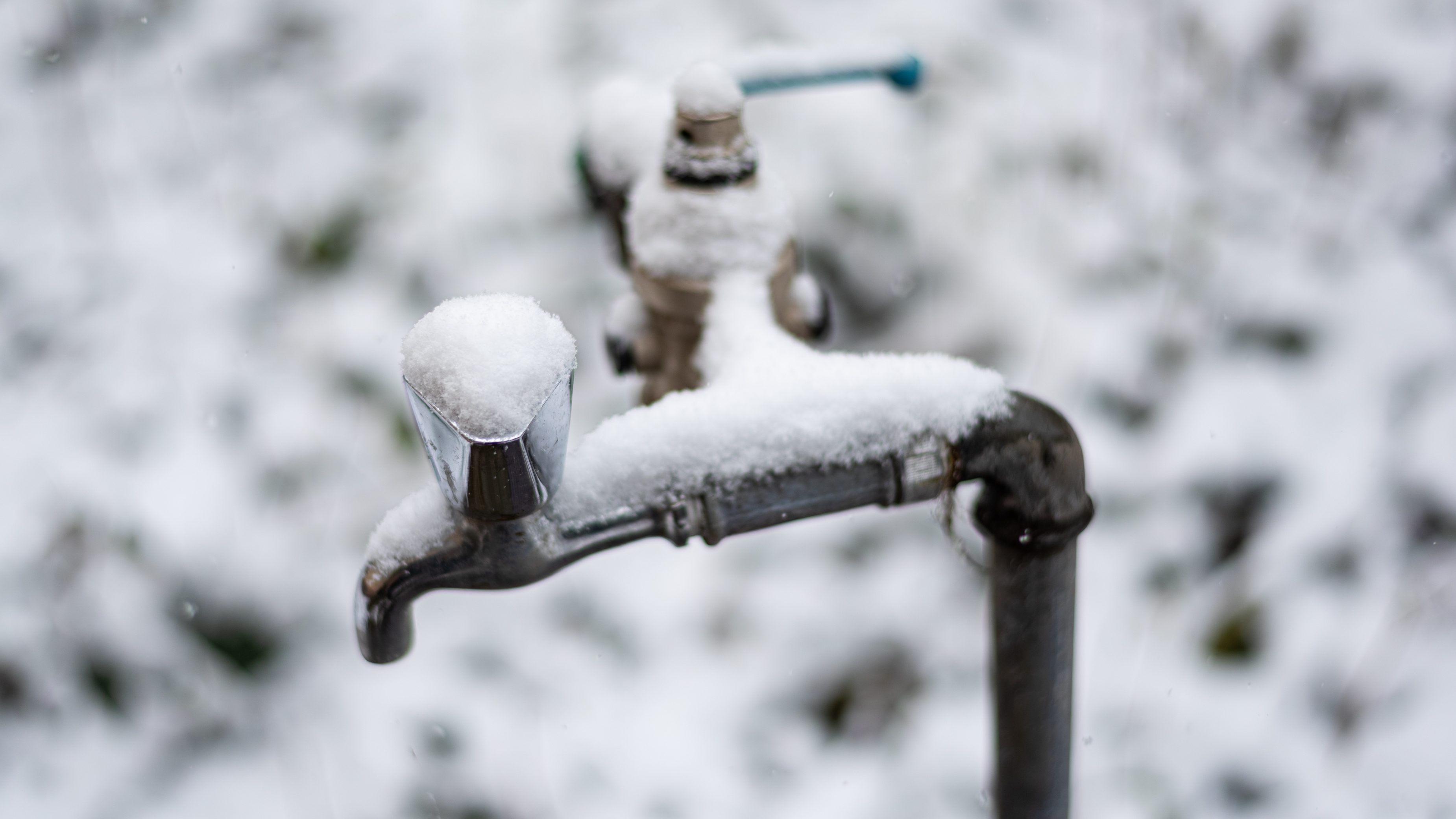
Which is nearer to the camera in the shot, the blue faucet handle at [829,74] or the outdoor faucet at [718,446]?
the outdoor faucet at [718,446]

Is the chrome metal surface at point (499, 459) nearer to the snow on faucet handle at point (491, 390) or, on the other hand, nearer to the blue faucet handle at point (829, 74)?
the snow on faucet handle at point (491, 390)

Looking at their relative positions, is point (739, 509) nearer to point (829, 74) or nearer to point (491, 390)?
point (491, 390)

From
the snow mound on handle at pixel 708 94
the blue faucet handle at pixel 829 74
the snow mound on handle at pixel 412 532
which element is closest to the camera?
the snow mound on handle at pixel 412 532

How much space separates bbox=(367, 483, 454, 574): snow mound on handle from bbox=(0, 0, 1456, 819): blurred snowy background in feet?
2.49

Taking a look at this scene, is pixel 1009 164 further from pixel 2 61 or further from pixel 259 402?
pixel 2 61

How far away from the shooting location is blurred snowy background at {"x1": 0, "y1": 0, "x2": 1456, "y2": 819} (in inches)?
47.4

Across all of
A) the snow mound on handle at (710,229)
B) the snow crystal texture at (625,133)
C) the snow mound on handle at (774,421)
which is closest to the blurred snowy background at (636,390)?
the snow crystal texture at (625,133)

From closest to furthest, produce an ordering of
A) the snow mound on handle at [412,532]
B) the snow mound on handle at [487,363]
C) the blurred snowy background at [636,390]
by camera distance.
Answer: the snow mound on handle at [487,363], the snow mound on handle at [412,532], the blurred snowy background at [636,390]

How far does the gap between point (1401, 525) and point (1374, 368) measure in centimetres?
21

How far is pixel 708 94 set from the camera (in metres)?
0.62

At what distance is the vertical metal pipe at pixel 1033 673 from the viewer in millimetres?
656

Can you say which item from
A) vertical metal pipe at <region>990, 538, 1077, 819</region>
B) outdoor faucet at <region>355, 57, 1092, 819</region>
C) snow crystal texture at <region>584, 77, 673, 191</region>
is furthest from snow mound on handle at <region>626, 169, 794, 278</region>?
vertical metal pipe at <region>990, 538, 1077, 819</region>

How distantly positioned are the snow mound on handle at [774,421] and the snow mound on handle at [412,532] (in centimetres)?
5

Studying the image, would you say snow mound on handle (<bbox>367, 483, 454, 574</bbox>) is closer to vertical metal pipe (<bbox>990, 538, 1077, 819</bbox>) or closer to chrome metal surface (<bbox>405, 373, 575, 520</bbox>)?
chrome metal surface (<bbox>405, 373, 575, 520</bbox>)
